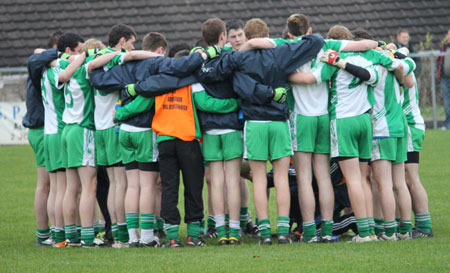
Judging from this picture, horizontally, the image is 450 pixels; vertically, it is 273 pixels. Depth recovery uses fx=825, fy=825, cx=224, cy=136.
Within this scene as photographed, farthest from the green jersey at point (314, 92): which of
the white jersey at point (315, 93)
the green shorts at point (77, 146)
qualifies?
the green shorts at point (77, 146)

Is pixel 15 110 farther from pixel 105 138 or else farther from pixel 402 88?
pixel 402 88

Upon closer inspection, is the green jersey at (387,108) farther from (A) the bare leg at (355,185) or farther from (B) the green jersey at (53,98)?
(B) the green jersey at (53,98)

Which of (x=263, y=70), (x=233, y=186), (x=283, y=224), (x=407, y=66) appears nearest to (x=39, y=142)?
(x=233, y=186)

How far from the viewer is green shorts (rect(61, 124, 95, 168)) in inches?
Result: 369

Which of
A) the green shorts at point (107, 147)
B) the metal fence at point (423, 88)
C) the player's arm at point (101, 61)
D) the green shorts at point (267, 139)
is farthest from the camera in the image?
the metal fence at point (423, 88)

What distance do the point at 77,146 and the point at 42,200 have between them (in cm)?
110

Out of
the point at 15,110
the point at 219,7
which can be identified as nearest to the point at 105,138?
the point at 15,110

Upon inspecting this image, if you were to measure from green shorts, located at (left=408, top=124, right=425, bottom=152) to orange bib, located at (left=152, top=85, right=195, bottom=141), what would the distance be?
2.51 metres

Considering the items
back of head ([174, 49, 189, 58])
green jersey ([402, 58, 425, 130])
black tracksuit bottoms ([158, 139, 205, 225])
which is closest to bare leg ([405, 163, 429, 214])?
green jersey ([402, 58, 425, 130])

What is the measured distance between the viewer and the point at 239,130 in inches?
355

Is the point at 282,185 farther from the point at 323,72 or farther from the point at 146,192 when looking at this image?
the point at 146,192

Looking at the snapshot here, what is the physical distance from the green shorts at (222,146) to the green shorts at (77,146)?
4.39ft

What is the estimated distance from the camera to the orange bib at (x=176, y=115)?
8.93 metres

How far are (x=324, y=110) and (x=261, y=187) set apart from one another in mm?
1072
